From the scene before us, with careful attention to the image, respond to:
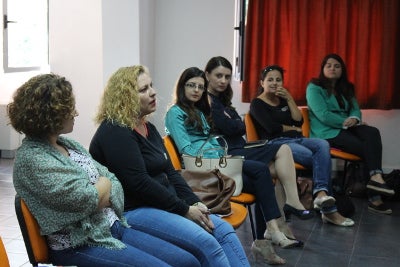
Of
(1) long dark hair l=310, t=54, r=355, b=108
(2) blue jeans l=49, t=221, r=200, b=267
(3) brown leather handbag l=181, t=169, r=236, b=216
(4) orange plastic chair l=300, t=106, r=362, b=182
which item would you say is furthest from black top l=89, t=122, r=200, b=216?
(1) long dark hair l=310, t=54, r=355, b=108

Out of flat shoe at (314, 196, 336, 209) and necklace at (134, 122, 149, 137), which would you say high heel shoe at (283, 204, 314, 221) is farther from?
necklace at (134, 122, 149, 137)

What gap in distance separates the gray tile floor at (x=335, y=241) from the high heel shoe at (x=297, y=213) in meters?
0.04

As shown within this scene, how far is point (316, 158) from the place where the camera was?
423 centimetres

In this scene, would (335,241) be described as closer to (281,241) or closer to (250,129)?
(281,241)

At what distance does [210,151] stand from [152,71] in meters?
2.63

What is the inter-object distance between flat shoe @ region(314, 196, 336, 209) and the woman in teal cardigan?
676 mm

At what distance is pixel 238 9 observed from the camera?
5.44 m

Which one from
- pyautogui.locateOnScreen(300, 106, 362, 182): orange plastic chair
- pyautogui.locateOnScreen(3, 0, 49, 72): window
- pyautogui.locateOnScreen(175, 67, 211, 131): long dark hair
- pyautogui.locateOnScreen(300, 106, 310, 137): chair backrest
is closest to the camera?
pyautogui.locateOnScreen(175, 67, 211, 131): long dark hair

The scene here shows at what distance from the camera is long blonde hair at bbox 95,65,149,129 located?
2.41 metres

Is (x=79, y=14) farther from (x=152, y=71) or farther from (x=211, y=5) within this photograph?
(x=211, y=5)

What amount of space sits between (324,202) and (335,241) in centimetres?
33

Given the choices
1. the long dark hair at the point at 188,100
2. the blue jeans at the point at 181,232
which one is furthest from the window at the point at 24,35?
the blue jeans at the point at 181,232

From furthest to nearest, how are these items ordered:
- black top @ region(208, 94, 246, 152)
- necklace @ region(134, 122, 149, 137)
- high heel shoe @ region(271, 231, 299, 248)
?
1. black top @ region(208, 94, 246, 152)
2. high heel shoe @ region(271, 231, 299, 248)
3. necklace @ region(134, 122, 149, 137)

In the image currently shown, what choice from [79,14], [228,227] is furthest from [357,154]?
[79,14]
